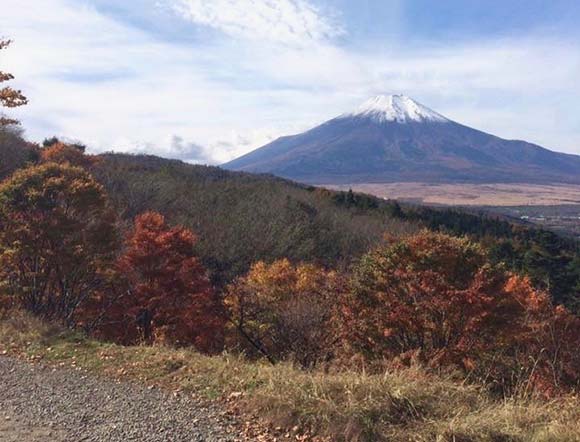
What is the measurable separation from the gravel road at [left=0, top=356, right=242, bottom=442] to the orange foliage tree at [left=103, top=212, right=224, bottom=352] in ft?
→ 47.2

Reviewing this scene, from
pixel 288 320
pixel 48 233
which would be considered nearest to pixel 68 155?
pixel 48 233

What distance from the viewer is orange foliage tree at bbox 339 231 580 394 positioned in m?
15.3

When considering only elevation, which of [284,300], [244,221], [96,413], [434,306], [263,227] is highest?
[96,413]

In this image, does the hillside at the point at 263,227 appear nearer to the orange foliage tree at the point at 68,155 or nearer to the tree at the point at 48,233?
the orange foliage tree at the point at 68,155

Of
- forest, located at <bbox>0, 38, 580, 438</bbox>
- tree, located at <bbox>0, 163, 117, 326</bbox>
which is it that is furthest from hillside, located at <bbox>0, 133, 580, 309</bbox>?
tree, located at <bbox>0, 163, 117, 326</bbox>

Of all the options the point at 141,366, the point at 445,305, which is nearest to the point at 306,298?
the point at 445,305

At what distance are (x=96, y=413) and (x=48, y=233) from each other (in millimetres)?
8848

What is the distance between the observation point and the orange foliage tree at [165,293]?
67.4 feet

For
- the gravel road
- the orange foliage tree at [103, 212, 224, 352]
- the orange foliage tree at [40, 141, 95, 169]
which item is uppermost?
the orange foliage tree at [40, 141, 95, 169]

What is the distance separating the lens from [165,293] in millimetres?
21719

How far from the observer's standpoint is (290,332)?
1462 centimetres

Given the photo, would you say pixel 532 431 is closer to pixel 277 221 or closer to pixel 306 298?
pixel 306 298

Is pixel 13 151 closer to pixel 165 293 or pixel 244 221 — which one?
pixel 244 221

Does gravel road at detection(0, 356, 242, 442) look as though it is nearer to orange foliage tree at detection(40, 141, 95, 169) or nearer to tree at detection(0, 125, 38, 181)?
tree at detection(0, 125, 38, 181)
